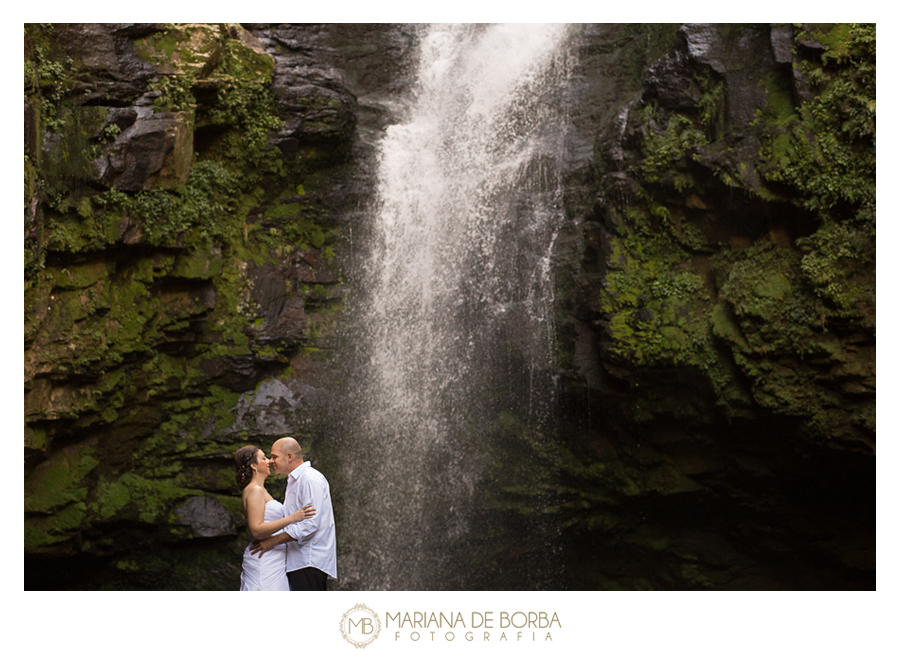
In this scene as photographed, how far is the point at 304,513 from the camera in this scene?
4027 millimetres

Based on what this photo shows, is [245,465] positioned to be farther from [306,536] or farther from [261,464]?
[306,536]

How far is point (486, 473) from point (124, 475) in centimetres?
409

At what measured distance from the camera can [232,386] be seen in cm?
727

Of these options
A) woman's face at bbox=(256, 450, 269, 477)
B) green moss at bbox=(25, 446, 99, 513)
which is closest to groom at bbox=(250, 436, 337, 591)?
woman's face at bbox=(256, 450, 269, 477)

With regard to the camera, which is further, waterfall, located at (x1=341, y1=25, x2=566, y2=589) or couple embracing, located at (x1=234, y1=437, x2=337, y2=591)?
waterfall, located at (x1=341, y1=25, x2=566, y2=589)

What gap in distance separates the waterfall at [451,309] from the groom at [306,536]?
310 centimetres

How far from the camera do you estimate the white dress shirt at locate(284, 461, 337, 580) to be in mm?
4031

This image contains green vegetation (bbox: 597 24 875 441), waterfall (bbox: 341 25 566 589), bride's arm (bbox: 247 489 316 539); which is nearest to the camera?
bride's arm (bbox: 247 489 316 539)

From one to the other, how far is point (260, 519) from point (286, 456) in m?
0.46
